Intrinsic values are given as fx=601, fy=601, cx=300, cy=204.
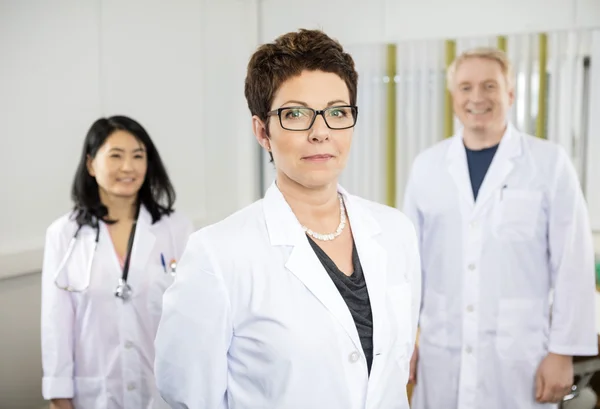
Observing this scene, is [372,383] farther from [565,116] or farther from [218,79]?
[218,79]

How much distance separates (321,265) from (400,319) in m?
0.22

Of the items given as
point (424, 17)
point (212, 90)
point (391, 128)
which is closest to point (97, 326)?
point (212, 90)

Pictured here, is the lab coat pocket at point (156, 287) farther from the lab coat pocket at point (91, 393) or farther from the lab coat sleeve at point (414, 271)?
the lab coat sleeve at point (414, 271)

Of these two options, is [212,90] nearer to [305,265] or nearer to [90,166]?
[90,166]

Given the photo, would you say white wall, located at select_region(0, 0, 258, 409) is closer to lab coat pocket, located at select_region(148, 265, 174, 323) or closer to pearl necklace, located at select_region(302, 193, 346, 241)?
lab coat pocket, located at select_region(148, 265, 174, 323)

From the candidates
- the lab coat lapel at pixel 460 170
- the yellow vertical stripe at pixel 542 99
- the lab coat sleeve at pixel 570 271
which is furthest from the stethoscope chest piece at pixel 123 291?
the yellow vertical stripe at pixel 542 99

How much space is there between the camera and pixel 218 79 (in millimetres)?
3820

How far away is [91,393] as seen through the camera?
6.26ft

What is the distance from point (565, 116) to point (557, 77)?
22 centimetres

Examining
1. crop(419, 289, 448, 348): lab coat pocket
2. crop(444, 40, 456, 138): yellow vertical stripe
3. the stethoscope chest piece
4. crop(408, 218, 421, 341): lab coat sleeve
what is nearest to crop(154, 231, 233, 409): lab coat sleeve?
crop(408, 218, 421, 341): lab coat sleeve

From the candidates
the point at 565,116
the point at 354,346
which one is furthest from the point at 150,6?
the point at 354,346

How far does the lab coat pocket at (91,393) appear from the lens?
6.23 feet

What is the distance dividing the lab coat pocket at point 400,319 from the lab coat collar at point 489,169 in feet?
2.50

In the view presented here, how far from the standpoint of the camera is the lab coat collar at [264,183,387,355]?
112cm
